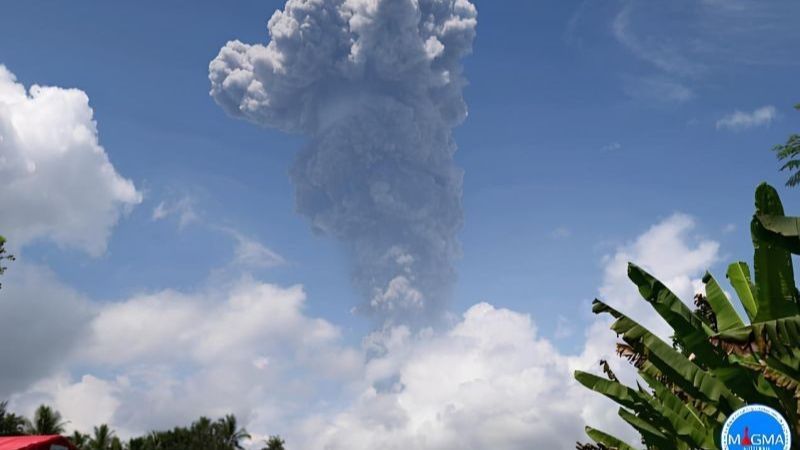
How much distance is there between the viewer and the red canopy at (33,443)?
Answer: 13.8m

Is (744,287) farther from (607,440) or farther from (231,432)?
(231,432)

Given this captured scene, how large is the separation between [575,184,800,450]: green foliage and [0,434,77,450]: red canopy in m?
10.2

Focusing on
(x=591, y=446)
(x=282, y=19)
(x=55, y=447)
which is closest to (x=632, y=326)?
(x=591, y=446)

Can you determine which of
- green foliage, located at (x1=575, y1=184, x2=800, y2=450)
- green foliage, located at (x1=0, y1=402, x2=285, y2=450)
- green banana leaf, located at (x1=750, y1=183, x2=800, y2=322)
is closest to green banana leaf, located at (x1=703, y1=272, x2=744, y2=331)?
green foliage, located at (x1=575, y1=184, x2=800, y2=450)

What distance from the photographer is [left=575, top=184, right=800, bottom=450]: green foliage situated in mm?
10953

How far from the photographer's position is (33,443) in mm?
14031

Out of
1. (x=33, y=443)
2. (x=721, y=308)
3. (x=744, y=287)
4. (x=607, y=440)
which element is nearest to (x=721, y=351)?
(x=721, y=308)

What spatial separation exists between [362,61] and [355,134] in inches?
769

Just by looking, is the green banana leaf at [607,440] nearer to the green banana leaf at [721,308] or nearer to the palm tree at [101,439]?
the green banana leaf at [721,308]

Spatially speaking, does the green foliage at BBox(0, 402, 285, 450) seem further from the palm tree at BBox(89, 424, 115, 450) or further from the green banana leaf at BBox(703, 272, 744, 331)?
the green banana leaf at BBox(703, 272, 744, 331)

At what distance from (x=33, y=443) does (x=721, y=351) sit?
1239 cm

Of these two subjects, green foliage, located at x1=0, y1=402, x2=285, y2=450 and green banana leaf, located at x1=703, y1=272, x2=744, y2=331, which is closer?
green banana leaf, located at x1=703, y1=272, x2=744, y2=331

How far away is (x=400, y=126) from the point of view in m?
125

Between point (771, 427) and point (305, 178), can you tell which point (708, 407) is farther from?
point (305, 178)
